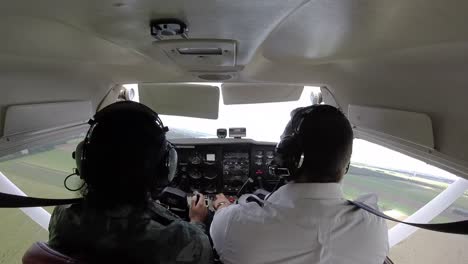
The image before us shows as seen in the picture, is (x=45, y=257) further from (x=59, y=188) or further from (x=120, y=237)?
(x=59, y=188)

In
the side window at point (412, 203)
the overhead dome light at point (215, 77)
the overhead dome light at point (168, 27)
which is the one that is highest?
the overhead dome light at point (168, 27)

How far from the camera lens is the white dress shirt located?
128 centimetres

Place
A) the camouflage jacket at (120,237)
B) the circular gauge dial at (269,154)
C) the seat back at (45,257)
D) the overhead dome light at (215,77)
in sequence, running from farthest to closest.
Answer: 1. the circular gauge dial at (269,154)
2. the overhead dome light at (215,77)
3. the camouflage jacket at (120,237)
4. the seat back at (45,257)

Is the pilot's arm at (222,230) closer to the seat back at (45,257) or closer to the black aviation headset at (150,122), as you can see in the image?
the black aviation headset at (150,122)

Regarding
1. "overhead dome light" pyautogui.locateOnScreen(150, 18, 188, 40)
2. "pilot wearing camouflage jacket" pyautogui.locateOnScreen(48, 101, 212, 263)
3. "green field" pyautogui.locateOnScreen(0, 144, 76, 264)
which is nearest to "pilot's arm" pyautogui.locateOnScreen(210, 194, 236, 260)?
"pilot wearing camouflage jacket" pyautogui.locateOnScreen(48, 101, 212, 263)

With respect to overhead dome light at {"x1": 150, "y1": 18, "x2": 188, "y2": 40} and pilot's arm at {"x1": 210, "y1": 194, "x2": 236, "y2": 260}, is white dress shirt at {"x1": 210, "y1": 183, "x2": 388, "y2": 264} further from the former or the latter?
overhead dome light at {"x1": 150, "y1": 18, "x2": 188, "y2": 40}

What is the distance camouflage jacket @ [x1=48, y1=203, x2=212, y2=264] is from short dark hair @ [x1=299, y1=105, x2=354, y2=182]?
0.60 m

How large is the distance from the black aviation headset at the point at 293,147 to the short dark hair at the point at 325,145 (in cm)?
3

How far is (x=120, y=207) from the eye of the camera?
117 cm

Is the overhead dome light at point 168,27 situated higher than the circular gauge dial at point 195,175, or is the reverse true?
the overhead dome light at point 168,27

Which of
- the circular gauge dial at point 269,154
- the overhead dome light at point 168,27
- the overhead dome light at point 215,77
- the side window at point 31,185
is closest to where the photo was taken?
the overhead dome light at point 168,27

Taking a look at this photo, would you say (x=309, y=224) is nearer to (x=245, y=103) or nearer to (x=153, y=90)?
(x=245, y=103)

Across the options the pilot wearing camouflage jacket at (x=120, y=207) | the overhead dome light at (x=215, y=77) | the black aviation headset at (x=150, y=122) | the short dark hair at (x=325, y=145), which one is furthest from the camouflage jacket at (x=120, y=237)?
the overhead dome light at (x=215, y=77)

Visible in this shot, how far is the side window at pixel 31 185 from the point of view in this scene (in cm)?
246
